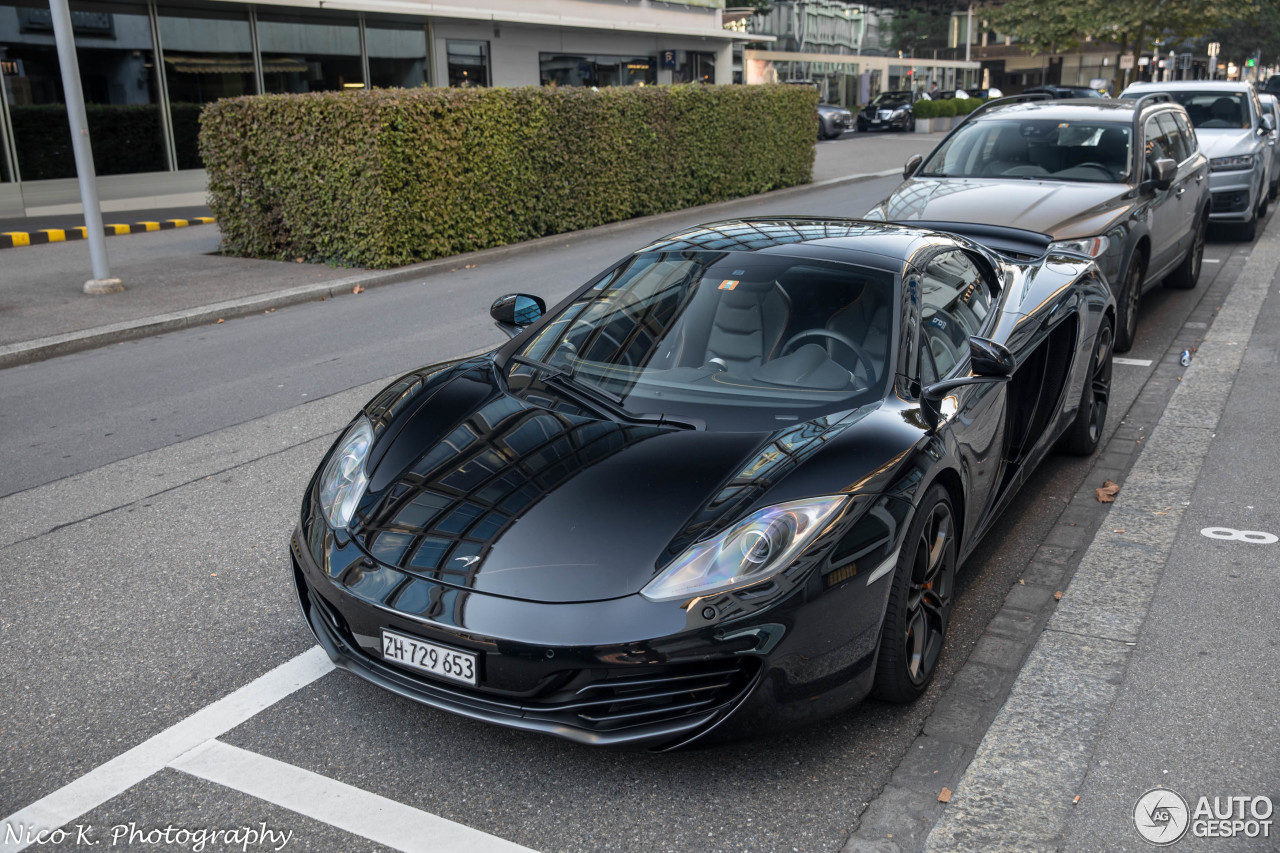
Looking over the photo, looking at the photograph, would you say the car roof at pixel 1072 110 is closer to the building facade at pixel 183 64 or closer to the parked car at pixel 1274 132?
the parked car at pixel 1274 132

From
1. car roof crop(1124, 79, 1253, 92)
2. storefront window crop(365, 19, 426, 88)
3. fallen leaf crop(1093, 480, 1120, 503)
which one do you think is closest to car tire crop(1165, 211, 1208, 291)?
car roof crop(1124, 79, 1253, 92)

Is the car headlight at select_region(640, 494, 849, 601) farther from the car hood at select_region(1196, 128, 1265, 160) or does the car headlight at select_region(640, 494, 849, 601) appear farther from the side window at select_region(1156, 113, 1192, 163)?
the car hood at select_region(1196, 128, 1265, 160)

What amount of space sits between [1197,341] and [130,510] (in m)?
7.62

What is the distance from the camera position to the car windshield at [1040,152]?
875cm

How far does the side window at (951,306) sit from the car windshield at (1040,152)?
4.54 meters

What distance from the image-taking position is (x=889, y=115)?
44.1 metres

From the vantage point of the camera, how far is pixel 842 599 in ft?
9.99

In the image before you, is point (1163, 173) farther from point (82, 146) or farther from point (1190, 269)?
point (82, 146)

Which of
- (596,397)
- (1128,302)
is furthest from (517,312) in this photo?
(1128,302)

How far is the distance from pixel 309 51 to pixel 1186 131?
710 inches

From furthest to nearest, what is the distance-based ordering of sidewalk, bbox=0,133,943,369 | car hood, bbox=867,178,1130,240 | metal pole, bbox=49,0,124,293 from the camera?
1. metal pole, bbox=49,0,124,293
2. sidewalk, bbox=0,133,943,369
3. car hood, bbox=867,178,1130,240

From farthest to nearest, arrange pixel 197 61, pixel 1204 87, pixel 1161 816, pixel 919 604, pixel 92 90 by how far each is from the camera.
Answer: pixel 197 61 < pixel 92 90 < pixel 1204 87 < pixel 919 604 < pixel 1161 816

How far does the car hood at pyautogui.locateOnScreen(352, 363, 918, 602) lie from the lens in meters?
3.04

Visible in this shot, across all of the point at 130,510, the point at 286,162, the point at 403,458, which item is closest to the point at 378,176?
the point at 286,162
